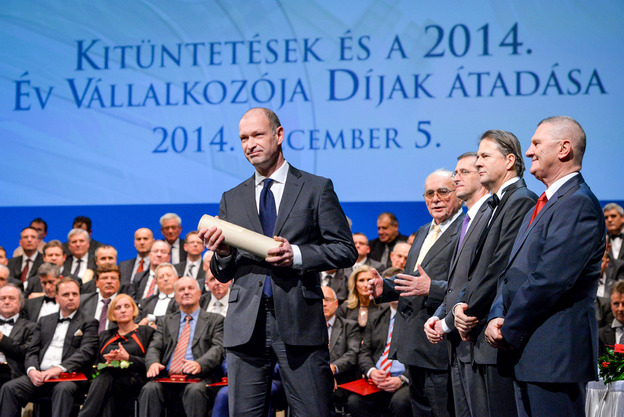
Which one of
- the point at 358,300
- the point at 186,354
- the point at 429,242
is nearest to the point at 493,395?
the point at 429,242

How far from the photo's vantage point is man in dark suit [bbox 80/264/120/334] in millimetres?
6645

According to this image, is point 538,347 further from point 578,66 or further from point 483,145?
point 578,66

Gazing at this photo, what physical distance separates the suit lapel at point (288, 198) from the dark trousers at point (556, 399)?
1023 mm

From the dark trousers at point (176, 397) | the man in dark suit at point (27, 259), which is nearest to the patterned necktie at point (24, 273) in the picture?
the man in dark suit at point (27, 259)

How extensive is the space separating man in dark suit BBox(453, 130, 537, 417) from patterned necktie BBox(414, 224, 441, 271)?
686 millimetres

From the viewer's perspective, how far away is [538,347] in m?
2.47

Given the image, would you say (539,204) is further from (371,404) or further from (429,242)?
(371,404)

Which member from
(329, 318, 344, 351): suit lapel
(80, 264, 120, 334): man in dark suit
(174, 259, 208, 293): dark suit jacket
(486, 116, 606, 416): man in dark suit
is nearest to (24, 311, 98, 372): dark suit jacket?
(80, 264, 120, 334): man in dark suit

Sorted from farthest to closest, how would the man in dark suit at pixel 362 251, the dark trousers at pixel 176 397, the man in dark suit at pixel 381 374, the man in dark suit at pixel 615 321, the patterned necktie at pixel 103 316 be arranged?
the man in dark suit at pixel 362 251 → the patterned necktie at pixel 103 316 → the dark trousers at pixel 176 397 → the man in dark suit at pixel 615 321 → the man in dark suit at pixel 381 374

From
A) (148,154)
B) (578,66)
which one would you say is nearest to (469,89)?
(578,66)

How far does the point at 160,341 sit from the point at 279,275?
346 cm

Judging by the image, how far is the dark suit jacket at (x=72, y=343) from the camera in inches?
236

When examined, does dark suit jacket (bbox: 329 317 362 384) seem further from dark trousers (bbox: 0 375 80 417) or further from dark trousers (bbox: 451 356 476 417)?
dark trousers (bbox: 451 356 476 417)

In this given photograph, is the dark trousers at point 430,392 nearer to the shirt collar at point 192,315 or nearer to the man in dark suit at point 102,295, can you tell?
the shirt collar at point 192,315
